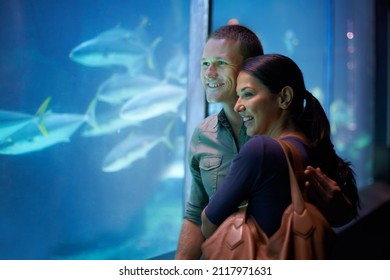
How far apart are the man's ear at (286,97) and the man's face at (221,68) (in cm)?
28

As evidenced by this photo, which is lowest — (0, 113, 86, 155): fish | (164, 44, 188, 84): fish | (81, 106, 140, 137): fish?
(0, 113, 86, 155): fish

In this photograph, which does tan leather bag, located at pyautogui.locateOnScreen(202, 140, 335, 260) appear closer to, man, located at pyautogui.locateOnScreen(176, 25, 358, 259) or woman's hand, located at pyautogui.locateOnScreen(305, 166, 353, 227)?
woman's hand, located at pyautogui.locateOnScreen(305, 166, 353, 227)

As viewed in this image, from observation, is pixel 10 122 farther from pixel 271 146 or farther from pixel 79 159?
pixel 271 146

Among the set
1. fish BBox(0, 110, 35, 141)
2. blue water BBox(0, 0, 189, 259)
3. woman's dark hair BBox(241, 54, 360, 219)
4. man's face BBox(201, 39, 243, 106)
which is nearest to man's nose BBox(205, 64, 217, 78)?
man's face BBox(201, 39, 243, 106)

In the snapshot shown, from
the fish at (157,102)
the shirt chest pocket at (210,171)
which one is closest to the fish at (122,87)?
the fish at (157,102)

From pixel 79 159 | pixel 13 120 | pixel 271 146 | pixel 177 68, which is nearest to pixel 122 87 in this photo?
pixel 177 68

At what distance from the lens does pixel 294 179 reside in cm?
152

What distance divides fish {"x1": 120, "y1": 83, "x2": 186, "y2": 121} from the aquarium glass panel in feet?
0.86

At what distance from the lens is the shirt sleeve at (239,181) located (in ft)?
5.00

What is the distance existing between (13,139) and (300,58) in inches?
117

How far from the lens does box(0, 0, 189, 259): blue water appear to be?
7.84 feet

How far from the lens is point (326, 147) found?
1689 mm
